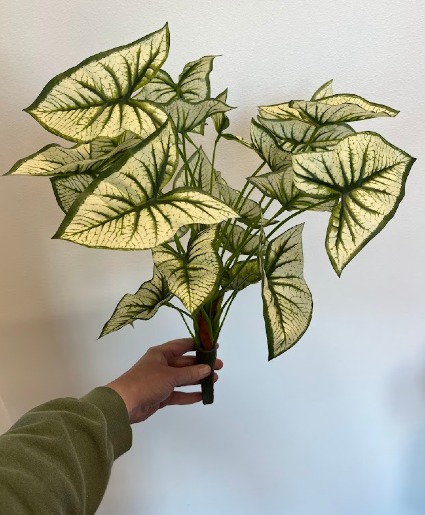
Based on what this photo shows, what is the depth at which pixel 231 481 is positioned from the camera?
131 cm

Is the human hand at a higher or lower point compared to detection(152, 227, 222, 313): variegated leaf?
lower

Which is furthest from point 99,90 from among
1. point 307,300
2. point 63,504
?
point 63,504

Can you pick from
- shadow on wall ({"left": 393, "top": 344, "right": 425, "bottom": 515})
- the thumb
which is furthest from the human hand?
shadow on wall ({"left": 393, "top": 344, "right": 425, "bottom": 515})

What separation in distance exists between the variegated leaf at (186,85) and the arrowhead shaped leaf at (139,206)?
234 mm

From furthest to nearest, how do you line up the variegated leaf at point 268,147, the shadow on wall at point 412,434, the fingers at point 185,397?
the shadow on wall at point 412,434, the fingers at point 185,397, the variegated leaf at point 268,147

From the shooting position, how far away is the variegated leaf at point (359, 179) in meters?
0.53

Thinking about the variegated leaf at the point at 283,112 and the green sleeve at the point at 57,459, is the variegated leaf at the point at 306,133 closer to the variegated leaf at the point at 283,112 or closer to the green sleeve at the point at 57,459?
the variegated leaf at the point at 283,112

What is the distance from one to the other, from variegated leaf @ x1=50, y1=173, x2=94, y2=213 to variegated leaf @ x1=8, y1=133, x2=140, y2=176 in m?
0.02

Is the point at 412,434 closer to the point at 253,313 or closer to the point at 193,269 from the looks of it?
the point at 253,313

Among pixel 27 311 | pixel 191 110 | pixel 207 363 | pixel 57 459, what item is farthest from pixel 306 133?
pixel 27 311

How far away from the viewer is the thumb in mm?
840

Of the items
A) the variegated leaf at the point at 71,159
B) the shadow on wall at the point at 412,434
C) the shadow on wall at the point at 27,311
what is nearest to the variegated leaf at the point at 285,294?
the variegated leaf at the point at 71,159

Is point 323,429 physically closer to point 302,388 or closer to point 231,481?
point 302,388

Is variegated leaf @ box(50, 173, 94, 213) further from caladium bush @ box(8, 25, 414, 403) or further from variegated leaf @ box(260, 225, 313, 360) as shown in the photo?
variegated leaf @ box(260, 225, 313, 360)
